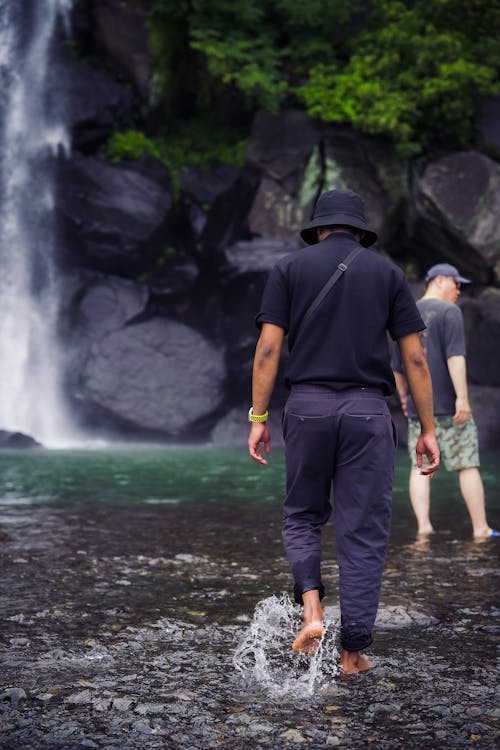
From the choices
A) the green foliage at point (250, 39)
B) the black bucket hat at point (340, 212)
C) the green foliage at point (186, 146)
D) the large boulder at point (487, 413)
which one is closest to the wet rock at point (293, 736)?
the black bucket hat at point (340, 212)

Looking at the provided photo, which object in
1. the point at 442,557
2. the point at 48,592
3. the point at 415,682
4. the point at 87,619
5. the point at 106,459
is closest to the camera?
the point at 415,682

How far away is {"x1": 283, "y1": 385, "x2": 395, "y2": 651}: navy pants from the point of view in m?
3.88

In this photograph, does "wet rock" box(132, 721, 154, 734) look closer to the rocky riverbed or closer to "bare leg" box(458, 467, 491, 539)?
the rocky riverbed

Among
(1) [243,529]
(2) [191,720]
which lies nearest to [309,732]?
(2) [191,720]

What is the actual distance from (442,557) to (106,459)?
11493 mm

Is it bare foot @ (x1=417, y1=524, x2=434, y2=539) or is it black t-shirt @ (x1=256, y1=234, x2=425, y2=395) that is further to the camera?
bare foot @ (x1=417, y1=524, x2=434, y2=539)

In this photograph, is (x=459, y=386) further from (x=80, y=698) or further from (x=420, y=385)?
(x=80, y=698)

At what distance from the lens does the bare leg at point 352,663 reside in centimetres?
372

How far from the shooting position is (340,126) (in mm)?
22109

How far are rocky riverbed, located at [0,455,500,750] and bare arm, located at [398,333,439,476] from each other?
37.4 inches

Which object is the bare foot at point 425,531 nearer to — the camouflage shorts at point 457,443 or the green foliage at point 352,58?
the camouflage shorts at point 457,443

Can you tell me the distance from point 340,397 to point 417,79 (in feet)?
64.1

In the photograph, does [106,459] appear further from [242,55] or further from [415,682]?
[415,682]

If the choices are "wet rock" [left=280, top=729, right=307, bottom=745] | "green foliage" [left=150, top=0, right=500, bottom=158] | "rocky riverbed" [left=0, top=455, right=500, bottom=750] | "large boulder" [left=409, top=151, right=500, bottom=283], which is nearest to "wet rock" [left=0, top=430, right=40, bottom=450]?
"green foliage" [left=150, top=0, right=500, bottom=158]
